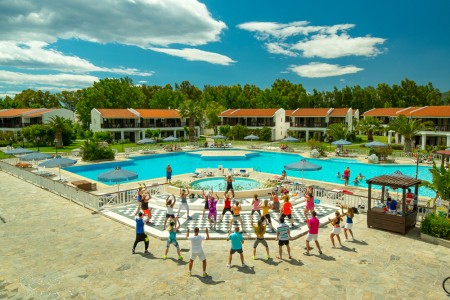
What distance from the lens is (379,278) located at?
10062mm

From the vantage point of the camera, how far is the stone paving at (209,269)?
9234 millimetres

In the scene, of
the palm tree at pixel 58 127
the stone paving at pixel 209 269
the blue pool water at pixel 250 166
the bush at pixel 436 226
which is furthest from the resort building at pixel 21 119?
the bush at pixel 436 226

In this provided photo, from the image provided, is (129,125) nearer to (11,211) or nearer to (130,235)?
(11,211)

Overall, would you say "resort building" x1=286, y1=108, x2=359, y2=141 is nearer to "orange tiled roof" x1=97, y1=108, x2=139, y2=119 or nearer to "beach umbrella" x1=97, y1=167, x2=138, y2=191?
"orange tiled roof" x1=97, y1=108, x2=139, y2=119

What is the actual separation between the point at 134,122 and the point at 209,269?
56842 millimetres

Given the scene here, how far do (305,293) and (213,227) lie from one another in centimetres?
664

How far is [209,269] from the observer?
1073 centimetres

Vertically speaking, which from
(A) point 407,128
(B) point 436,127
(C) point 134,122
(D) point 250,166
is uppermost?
(C) point 134,122

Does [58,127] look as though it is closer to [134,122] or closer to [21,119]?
[134,122]

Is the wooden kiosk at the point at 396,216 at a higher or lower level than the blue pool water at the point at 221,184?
higher

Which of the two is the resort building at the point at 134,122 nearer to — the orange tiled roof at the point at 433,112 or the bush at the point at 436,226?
the orange tiled roof at the point at 433,112

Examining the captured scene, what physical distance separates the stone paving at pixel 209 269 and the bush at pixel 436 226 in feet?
2.02

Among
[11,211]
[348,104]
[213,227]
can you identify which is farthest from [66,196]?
[348,104]

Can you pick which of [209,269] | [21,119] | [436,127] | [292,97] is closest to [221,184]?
[209,269]
